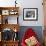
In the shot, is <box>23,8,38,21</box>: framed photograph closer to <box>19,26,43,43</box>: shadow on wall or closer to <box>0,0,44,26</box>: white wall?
<box>0,0,44,26</box>: white wall

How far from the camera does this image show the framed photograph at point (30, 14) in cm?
568

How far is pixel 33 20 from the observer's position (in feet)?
18.6

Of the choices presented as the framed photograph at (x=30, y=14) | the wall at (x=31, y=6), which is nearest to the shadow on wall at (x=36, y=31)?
the wall at (x=31, y=6)

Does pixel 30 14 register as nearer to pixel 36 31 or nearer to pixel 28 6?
pixel 28 6

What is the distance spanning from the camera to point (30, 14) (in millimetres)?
5703

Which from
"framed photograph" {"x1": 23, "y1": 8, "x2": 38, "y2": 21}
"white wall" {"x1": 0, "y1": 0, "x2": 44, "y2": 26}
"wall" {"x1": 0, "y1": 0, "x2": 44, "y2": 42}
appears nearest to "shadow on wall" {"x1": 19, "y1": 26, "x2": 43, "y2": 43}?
"wall" {"x1": 0, "y1": 0, "x2": 44, "y2": 42}

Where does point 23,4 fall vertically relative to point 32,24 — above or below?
above

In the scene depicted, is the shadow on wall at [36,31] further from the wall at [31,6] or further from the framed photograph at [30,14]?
the framed photograph at [30,14]

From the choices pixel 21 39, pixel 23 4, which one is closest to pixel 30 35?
pixel 21 39

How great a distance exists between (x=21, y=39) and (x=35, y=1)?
1490 millimetres

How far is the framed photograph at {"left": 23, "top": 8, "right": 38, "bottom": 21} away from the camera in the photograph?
568 cm

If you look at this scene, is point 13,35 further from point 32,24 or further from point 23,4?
point 23,4

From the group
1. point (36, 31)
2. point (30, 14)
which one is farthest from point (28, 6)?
point (36, 31)

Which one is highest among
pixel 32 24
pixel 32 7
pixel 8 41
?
pixel 32 7
